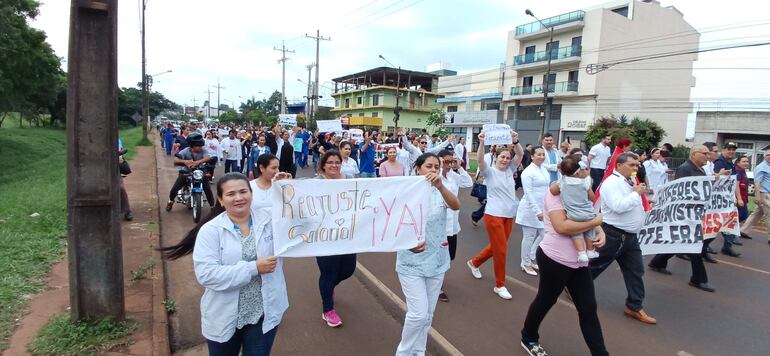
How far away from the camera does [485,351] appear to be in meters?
3.77

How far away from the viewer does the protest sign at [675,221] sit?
5.29 metres

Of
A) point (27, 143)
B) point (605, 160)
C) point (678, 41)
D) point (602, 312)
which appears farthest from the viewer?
point (678, 41)

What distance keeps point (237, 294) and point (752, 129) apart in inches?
1441

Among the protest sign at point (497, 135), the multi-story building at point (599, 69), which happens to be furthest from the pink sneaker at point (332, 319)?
the multi-story building at point (599, 69)

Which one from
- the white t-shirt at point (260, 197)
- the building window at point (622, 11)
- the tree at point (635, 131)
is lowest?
the white t-shirt at point (260, 197)

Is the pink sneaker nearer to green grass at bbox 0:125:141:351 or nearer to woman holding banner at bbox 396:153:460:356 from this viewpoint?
woman holding banner at bbox 396:153:460:356

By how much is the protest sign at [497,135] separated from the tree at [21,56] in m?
20.5

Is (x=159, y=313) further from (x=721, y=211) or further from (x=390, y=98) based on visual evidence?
(x=390, y=98)

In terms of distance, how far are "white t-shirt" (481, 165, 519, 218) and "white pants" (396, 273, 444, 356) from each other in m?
2.08

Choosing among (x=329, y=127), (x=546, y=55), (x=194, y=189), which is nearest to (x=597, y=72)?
(x=546, y=55)

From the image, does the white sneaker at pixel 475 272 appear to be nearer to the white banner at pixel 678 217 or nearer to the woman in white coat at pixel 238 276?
the white banner at pixel 678 217

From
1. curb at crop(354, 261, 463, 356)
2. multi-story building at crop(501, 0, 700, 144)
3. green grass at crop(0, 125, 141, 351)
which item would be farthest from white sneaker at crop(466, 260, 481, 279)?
multi-story building at crop(501, 0, 700, 144)

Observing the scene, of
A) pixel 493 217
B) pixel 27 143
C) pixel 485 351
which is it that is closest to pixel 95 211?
pixel 485 351

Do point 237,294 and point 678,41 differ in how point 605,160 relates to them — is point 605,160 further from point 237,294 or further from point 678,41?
point 678,41
